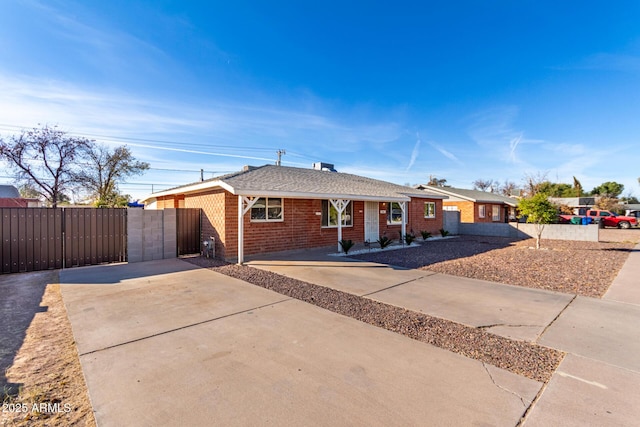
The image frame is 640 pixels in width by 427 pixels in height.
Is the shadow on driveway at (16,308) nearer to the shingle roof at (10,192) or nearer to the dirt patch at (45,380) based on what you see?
the dirt patch at (45,380)

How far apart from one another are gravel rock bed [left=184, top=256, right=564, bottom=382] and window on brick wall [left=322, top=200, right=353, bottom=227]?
625 centimetres

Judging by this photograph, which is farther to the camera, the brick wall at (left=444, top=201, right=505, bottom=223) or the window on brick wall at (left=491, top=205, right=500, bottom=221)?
the window on brick wall at (left=491, top=205, right=500, bottom=221)

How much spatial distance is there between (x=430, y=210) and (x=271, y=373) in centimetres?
1803

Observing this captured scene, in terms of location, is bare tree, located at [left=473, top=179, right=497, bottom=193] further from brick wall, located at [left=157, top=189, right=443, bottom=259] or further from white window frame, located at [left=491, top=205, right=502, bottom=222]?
brick wall, located at [left=157, top=189, right=443, bottom=259]

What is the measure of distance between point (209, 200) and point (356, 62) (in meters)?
9.92

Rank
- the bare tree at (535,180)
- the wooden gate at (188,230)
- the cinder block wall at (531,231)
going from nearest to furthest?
the wooden gate at (188,230), the cinder block wall at (531,231), the bare tree at (535,180)

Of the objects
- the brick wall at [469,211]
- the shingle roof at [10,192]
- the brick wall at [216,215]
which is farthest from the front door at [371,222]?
the shingle roof at [10,192]

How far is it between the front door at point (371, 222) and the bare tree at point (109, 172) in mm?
21800

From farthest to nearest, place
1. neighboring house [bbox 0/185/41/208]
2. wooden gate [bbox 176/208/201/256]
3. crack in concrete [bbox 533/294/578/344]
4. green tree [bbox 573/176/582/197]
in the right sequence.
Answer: green tree [bbox 573/176/582/197] < neighboring house [bbox 0/185/41/208] < wooden gate [bbox 176/208/201/256] < crack in concrete [bbox 533/294/578/344]

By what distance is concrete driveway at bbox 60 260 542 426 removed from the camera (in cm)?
234

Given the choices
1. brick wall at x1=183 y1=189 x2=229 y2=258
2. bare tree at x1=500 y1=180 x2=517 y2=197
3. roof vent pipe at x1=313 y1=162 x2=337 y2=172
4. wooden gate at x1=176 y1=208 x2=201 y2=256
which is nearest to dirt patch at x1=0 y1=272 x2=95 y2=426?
brick wall at x1=183 y1=189 x2=229 y2=258

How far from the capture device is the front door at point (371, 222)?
14.2 m

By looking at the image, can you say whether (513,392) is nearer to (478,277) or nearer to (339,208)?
(478,277)

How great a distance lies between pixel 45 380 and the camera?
2.84 meters
